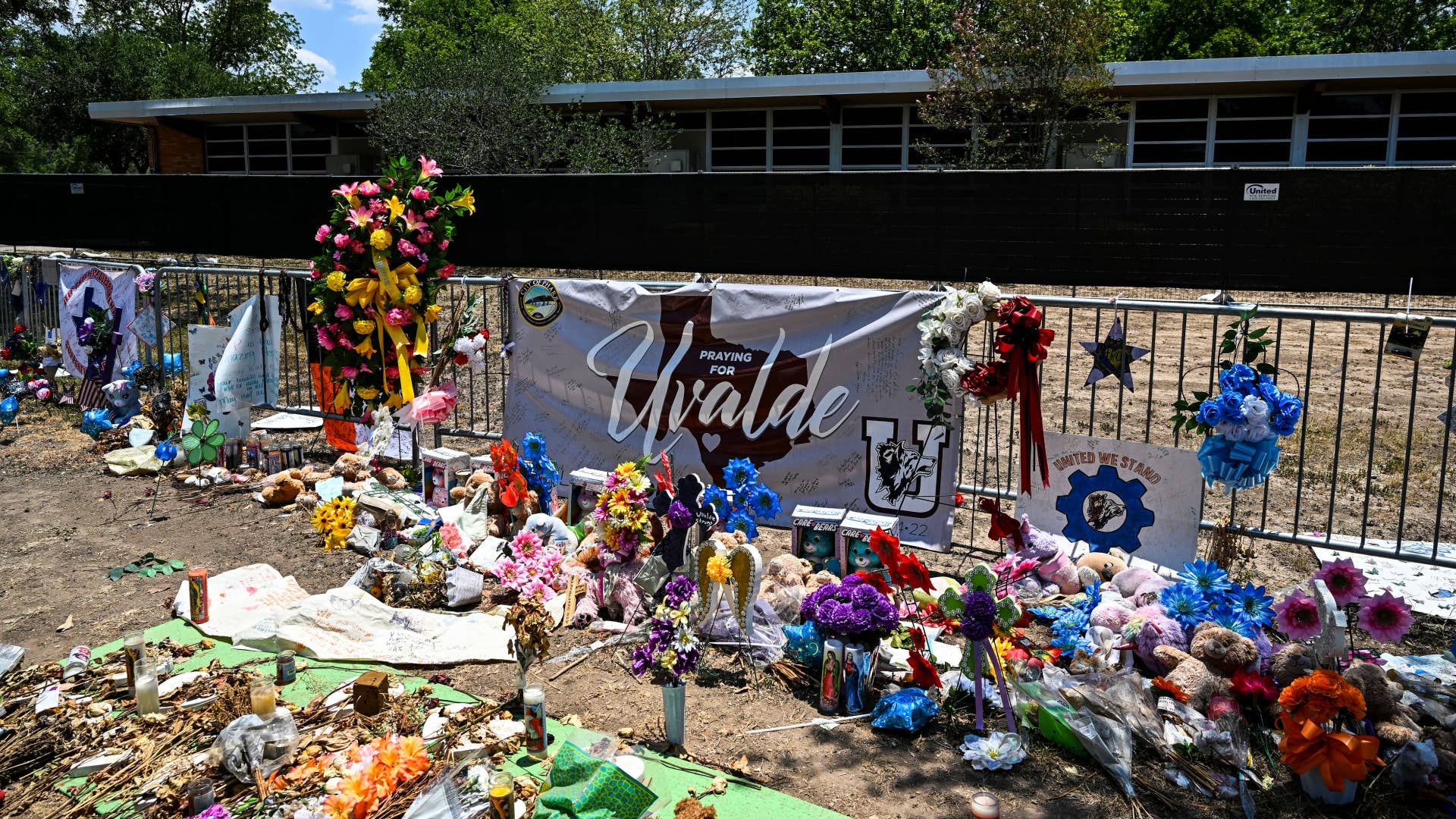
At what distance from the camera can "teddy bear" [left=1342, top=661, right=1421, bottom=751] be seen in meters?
3.88

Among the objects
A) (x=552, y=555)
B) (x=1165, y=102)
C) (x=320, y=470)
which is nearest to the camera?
(x=552, y=555)

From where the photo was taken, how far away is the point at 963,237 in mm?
12688

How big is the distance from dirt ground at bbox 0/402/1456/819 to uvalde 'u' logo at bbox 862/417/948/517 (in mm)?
454

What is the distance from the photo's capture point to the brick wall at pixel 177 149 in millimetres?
29938

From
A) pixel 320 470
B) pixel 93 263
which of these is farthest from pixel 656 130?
pixel 320 470

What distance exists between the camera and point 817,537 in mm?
5898

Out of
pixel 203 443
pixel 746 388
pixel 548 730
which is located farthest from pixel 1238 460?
pixel 203 443

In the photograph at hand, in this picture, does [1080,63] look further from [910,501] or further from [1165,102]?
[910,501]

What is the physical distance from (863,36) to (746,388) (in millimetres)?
29799

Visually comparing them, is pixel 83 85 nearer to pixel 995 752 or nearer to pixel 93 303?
pixel 93 303

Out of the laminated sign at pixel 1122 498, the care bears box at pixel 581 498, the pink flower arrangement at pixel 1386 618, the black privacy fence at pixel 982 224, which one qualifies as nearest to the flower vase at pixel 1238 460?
the laminated sign at pixel 1122 498

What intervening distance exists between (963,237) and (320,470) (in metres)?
8.07

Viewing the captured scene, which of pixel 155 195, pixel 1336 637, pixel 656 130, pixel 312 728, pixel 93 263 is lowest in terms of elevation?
pixel 312 728

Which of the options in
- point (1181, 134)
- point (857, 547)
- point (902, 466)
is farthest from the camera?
point (1181, 134)
